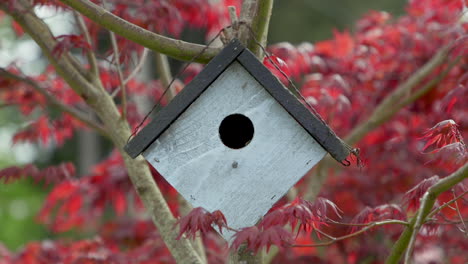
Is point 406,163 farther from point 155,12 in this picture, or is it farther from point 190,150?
point 190,150

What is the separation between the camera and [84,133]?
413 inches

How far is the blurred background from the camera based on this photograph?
10.6 meters

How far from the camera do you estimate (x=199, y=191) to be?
2.11 metres

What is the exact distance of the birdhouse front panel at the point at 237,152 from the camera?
6.83ft

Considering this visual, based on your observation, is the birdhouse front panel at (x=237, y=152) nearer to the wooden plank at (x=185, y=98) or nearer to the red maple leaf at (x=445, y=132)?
the wooden plank at (x=185, y=98)

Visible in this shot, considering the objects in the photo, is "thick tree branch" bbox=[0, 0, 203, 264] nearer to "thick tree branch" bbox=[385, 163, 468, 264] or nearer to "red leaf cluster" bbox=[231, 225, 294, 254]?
"red leaf cluster" bbox=[231, 225, 294, 254]

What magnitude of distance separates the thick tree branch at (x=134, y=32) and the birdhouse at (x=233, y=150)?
7.7 inches

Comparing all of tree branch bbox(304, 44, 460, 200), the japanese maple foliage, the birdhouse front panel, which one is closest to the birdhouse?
the birdhouse front panel

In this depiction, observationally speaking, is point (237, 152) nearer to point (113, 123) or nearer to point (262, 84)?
point (262, 84)

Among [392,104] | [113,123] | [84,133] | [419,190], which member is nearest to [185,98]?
[113,123]

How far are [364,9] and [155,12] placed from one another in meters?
8.48

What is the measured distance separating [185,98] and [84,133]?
875 cm

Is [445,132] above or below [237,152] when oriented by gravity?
below

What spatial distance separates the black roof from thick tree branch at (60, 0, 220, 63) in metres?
0.18
